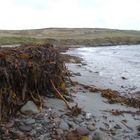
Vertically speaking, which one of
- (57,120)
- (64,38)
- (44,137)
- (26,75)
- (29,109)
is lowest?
(64,38)

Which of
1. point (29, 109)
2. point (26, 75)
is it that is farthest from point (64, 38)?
point (29, 109)

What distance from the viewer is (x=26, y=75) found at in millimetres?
10094

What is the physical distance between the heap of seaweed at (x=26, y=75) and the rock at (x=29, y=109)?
0.15m

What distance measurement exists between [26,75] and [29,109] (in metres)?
1.40

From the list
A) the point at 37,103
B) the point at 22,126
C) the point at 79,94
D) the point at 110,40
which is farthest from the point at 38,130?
the point at 110,40

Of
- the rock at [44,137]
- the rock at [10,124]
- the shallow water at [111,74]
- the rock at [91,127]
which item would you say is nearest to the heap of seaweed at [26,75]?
the rock at [10,124]

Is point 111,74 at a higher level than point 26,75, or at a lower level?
lower

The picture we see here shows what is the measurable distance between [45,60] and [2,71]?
2201 millimetres

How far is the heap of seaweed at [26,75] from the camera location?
904 centimetres

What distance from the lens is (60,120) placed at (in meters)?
8.81

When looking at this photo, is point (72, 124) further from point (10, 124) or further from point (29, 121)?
point (10, 124)

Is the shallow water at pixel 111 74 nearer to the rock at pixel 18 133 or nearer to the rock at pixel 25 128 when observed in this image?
the rock at pixel 25 128

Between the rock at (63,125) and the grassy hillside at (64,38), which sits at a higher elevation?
the rock at (63,125)

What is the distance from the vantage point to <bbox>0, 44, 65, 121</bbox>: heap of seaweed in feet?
29.7
